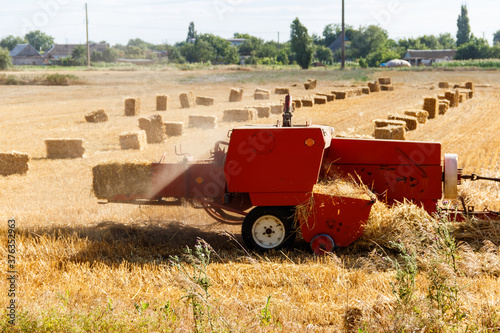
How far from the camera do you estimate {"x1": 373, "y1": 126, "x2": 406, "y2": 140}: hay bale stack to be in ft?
53.0

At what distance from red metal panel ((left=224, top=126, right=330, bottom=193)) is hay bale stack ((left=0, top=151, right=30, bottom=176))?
272 inches

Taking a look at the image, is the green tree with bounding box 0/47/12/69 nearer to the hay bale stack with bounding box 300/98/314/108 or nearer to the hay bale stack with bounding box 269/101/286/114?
the hay bale stack with bounding box 300/98/314/108

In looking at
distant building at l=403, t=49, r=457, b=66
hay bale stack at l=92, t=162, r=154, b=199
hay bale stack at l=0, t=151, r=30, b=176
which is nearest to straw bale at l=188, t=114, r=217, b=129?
hay bale stack at l=0, t=151, r=30, b=176

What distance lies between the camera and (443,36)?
445ft

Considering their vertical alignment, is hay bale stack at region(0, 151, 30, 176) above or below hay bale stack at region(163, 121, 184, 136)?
below

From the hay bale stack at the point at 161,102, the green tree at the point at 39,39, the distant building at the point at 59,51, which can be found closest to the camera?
the hay bale stack at the point at 161,102

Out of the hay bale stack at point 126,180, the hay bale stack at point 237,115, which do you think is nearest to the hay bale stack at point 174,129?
the hay bale stack at point 237,115

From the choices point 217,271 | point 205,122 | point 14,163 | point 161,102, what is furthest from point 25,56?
point 217,271

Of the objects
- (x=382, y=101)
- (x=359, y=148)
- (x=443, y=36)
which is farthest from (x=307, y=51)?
(x=443, y=36)

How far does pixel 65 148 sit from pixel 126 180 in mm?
7030

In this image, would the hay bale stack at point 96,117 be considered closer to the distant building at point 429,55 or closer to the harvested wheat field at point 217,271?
the harvested wheat field at point 217,271

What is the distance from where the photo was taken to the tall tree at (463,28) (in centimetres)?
13150

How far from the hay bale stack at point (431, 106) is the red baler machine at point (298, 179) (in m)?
16.1

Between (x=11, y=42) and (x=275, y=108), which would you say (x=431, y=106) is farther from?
(x=11, y=42)
